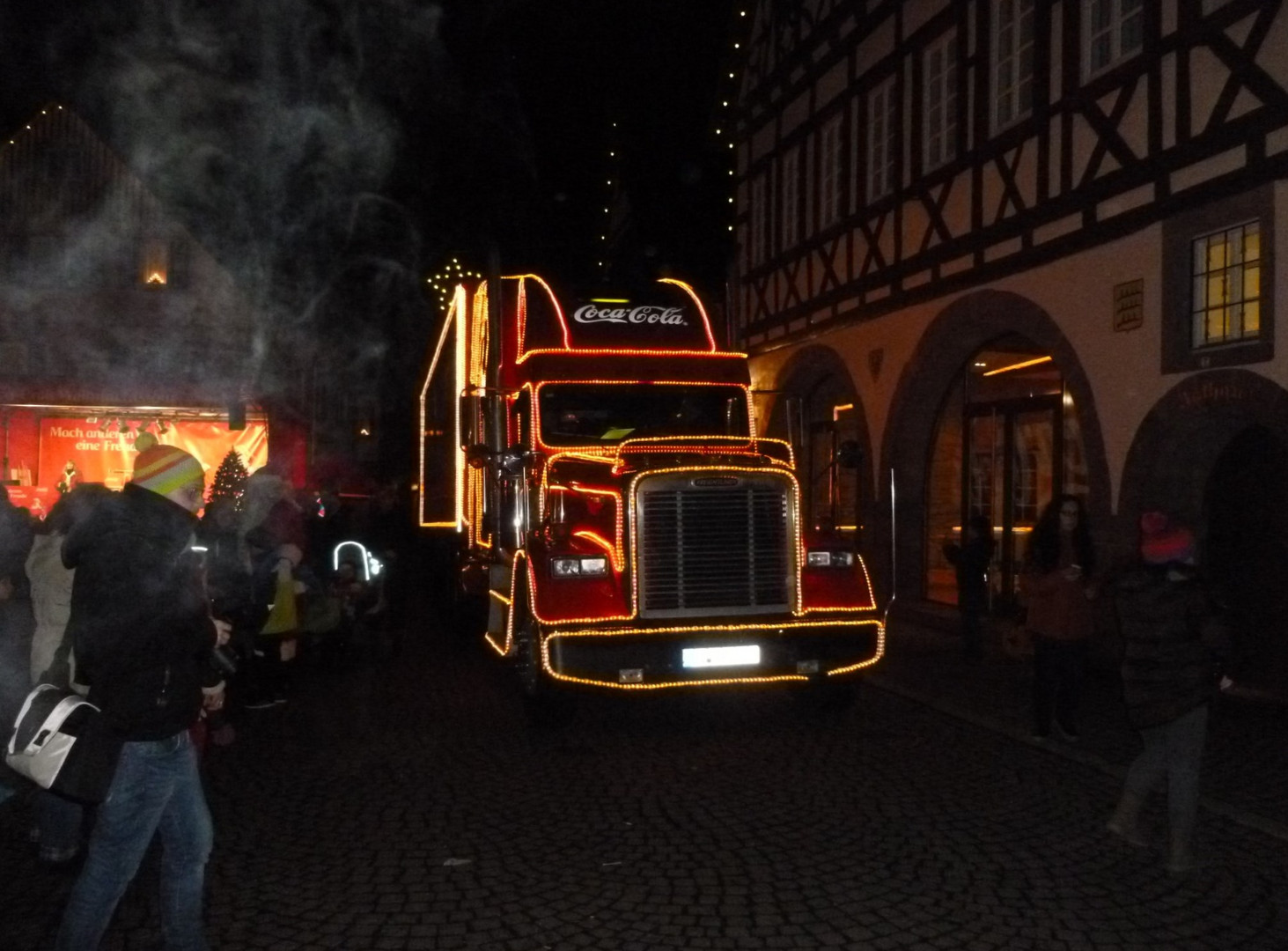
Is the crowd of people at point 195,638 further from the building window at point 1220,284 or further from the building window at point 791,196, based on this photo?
the building window at point 791,196

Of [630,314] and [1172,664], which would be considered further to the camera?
[630,314]

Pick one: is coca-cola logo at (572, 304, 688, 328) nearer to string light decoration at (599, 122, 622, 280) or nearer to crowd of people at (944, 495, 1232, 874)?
crowd of people at (944, 495, 1232, 874)

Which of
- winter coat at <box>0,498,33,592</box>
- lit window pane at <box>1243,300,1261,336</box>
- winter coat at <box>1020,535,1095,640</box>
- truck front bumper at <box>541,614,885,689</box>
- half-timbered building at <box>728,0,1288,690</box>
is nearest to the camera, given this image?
winter coat at <box>0,498,33,592</box>

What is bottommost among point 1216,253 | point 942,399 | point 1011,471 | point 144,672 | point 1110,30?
point 144,672

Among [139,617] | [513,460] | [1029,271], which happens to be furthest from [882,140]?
[139,617]

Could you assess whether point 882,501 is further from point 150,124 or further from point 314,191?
point 314,191

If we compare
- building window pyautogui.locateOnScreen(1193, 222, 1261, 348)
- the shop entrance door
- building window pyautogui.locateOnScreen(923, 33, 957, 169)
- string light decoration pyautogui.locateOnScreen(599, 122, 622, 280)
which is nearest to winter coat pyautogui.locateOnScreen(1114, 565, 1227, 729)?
building window pyautogui.locateOnScreen(1193, 222, 1261, 348)

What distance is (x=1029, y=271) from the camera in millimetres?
12641

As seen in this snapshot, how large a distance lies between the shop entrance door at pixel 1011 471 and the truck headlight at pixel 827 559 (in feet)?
14.7

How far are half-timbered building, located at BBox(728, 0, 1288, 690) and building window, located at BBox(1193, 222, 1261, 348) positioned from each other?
0.06 feet

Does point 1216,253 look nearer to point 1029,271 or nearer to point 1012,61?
point 1029,271

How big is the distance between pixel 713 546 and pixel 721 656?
2.53 ft

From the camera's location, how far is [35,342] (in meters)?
31.0

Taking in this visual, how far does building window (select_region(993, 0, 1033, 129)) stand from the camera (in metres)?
12.9
